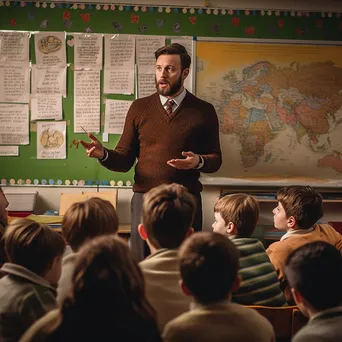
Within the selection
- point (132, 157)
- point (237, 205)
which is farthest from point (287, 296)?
point (132, 157)

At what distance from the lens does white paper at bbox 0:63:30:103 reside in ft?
13.6

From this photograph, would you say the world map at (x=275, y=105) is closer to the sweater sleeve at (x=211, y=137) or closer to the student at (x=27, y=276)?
Answer: the sweater sleeve at (x=211, y=137)

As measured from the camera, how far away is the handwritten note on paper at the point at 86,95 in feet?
13.7

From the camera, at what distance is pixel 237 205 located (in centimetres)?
230

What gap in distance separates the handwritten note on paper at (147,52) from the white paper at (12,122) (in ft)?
3.17

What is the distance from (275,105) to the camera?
4.25m

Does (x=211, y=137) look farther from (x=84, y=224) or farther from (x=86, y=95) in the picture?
(x=86, y=95)

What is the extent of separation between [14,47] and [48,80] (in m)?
0.36

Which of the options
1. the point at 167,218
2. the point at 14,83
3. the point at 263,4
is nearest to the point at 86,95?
the point at 14,83

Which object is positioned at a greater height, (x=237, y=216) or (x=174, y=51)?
(x=174, y=51)

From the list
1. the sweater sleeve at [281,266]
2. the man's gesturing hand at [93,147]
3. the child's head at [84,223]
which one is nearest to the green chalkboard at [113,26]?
the man's gesturing hand at [93,147]

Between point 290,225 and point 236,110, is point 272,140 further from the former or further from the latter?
point 290,225

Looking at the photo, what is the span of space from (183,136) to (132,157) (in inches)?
13.5

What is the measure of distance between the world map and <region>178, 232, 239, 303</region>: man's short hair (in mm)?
2814
